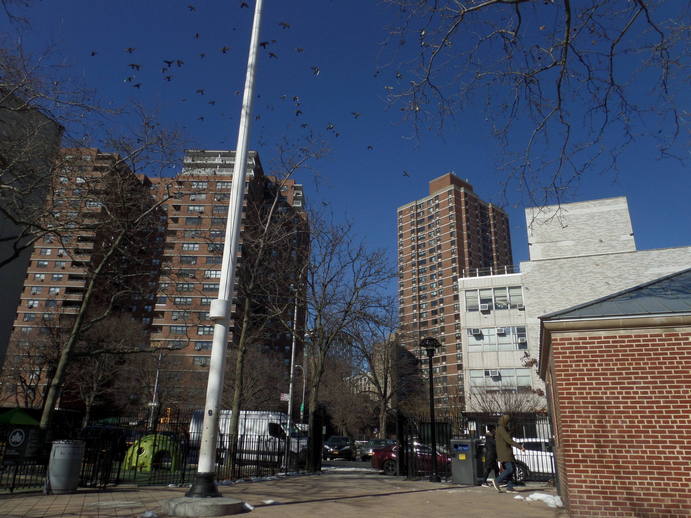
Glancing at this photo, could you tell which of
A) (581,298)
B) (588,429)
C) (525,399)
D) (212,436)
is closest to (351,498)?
(212,436)

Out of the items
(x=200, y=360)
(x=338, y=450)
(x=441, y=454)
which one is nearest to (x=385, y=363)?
(x=338, y=450)

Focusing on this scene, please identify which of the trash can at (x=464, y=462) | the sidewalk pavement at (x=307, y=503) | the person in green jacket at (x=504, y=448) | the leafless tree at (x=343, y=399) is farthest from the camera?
the leafless tree at (x=343, y=399)

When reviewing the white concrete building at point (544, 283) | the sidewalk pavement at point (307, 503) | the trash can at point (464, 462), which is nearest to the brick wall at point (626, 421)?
the sidewalk pavement at point (307, 503)

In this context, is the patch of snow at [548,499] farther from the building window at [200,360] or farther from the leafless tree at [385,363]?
the building window at [200,360]

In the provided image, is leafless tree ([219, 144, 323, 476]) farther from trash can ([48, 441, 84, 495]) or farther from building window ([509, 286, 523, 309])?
building window ([509, 286, 523, 309])

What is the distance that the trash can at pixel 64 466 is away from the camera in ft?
31.6

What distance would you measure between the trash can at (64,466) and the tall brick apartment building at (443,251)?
314 ft

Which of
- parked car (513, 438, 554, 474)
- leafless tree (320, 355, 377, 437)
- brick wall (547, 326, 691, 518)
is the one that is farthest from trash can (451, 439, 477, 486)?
leafless tree (320, 355, 377, 437)

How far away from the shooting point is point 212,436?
7895 mm

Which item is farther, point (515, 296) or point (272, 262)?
point (515, 296)

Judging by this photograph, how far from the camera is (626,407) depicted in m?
8.09

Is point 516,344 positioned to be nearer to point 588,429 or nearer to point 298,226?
point 298,226

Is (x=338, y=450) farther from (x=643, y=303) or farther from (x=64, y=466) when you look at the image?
(x=643, y=303)

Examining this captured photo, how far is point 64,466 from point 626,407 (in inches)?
417
